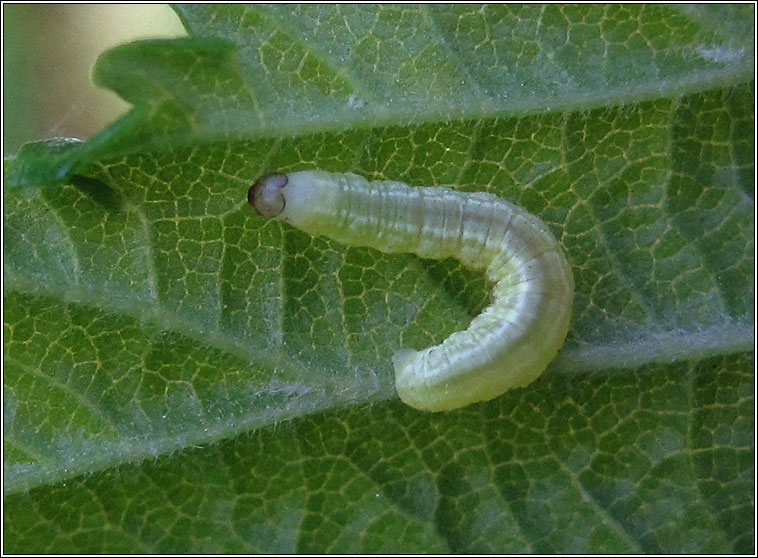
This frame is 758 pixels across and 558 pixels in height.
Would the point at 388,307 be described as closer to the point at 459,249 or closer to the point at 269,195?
the point at 459,249

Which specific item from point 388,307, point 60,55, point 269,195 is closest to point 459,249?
point 388,307

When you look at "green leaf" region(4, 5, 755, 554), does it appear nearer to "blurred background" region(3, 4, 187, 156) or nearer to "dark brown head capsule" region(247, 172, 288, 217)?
"dark brown head capsule" region(247, 172, 288, 217)

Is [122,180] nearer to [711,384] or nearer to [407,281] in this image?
[407,281]

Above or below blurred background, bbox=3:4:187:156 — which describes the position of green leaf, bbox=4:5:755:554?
below

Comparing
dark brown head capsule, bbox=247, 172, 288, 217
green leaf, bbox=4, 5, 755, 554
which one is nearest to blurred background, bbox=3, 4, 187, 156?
green leaf, bbox=4, 5, 755, 554

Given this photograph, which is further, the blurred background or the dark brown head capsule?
the blurred background

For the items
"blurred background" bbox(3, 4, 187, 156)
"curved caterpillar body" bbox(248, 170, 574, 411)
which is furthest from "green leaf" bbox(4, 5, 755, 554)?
"blurred background" bbox(3, 4, 187, 156)
